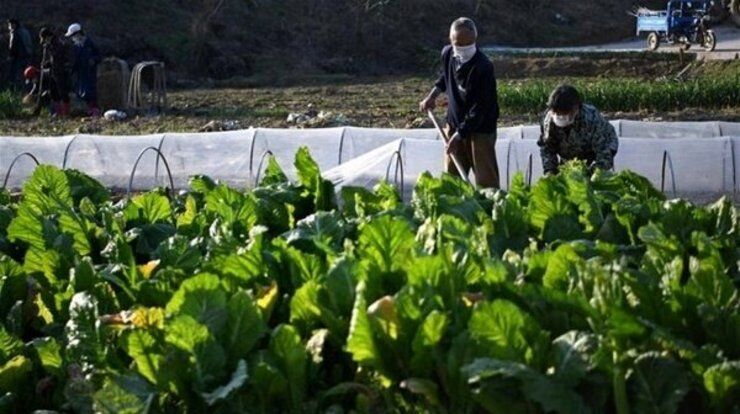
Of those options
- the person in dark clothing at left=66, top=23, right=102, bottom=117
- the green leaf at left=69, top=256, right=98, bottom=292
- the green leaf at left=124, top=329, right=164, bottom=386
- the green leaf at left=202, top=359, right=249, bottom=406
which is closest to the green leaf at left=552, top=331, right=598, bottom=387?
the green leaf at left=202, top=359, right=249, bottom=406

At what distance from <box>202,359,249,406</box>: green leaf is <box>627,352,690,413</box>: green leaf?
1.00m

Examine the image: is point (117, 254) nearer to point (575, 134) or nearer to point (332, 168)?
point (575, 134)

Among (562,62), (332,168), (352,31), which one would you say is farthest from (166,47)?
(332,168)

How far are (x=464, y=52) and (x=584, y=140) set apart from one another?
1.40 meters

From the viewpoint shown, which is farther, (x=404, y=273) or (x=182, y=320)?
(x=404, y=273)

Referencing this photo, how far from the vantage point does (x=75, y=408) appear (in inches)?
151

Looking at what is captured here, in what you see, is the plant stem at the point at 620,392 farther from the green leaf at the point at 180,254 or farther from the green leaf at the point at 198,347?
the green leaf at the point at 180,254

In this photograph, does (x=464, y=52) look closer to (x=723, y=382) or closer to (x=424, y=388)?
(x=424, y=388)

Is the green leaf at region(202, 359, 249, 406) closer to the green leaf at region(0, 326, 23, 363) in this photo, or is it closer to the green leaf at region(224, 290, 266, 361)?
the green leaf at region(224, 290, 266, 361)

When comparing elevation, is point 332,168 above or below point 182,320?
below

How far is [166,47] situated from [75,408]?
2672cm

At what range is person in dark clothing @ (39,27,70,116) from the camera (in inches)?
797

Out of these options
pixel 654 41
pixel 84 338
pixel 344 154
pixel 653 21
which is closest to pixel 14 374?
pixel 84 338

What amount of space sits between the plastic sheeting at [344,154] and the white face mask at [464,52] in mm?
1712
